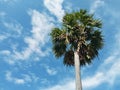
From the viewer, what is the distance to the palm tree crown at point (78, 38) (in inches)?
1200

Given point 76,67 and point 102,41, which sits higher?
point 102,41

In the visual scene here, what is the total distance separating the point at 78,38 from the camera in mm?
30484

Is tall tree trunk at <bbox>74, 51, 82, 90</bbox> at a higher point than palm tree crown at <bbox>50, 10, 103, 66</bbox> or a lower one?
lower

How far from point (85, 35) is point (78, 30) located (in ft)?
2.33

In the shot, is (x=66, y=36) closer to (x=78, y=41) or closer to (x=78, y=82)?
(x=78, y=41)

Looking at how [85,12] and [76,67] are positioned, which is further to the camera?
[85,12]

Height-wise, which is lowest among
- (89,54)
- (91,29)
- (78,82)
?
(78,82)

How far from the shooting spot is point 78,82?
2698cm

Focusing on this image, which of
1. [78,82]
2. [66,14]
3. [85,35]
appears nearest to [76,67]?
[78,82]

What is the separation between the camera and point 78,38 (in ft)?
100

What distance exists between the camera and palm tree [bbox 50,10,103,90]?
99.9ft

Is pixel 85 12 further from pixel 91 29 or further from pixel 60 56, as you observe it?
pixel 60 56

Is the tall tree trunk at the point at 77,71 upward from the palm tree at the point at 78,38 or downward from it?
downward

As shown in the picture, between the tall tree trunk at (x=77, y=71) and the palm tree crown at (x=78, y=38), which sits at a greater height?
the palm tree crown at (x=78, y=38)
